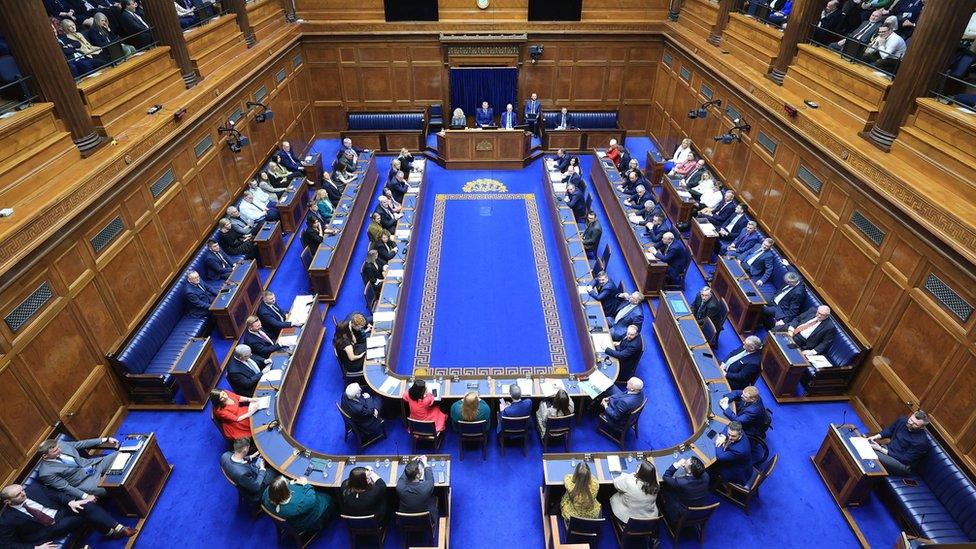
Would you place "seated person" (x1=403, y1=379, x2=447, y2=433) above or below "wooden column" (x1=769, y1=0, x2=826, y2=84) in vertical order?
below

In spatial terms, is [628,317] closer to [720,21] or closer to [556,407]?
[556,407]

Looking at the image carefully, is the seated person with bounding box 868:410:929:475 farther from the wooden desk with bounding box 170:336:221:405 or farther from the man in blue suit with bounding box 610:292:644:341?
the wooden desk with bounding box 170:336:221:405

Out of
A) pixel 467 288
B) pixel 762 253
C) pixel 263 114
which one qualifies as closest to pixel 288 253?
pixel 263 114

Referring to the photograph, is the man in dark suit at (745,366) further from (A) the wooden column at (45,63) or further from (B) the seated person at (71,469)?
(A) the wooden column at (45,63)

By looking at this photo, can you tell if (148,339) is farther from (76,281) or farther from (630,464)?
(630,464)

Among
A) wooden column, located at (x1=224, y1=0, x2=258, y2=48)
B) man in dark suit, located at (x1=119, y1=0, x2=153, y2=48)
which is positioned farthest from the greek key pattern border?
man in dark suit, located at (x1=119, y1=0, x2=153, y2=48)

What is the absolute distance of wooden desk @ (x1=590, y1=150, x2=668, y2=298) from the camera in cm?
973

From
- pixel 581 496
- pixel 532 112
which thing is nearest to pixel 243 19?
pixel 532 112

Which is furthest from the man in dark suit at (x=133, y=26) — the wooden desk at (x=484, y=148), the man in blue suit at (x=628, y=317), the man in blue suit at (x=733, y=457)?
the man in blue suit at (x=733, y=457)

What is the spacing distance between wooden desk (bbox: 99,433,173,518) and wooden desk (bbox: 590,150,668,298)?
26.4 feet

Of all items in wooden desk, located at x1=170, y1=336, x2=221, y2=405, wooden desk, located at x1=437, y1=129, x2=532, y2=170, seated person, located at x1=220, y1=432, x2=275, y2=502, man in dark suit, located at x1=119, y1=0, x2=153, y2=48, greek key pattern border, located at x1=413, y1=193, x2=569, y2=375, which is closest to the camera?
seated person, located at x1=220, y1=432, x2=275, y2=502

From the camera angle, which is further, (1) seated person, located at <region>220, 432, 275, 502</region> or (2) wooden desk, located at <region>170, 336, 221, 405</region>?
(2) wooden desk, located at <region>170, 336, 221, 405</region>

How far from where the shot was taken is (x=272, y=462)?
6.16m

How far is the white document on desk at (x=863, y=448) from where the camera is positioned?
614 cm
